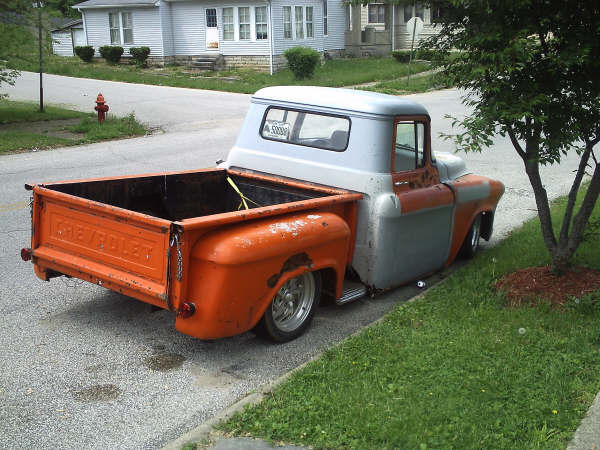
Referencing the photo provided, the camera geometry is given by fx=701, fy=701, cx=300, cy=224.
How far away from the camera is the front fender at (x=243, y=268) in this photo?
4.63 meters

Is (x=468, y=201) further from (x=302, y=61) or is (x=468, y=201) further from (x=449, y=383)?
(x=302, y=61)

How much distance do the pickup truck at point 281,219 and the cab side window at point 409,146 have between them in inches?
0.6

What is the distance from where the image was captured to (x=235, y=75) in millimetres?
30828

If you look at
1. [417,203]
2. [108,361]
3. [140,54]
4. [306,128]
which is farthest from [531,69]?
[140,54]

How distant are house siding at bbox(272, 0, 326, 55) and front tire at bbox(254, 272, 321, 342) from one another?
92.2 ft

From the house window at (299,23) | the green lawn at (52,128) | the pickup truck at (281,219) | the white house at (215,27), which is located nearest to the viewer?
the pickup truck at (281,219)

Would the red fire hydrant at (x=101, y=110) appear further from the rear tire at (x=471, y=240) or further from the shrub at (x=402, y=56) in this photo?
the shrub at (x=402, y=56)

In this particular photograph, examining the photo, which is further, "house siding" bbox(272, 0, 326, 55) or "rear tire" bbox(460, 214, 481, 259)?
"house siding" bbox(272, 0, 326, 55)

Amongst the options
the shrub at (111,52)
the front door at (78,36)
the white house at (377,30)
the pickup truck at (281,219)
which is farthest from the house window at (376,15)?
the pickup truck at (281,219)

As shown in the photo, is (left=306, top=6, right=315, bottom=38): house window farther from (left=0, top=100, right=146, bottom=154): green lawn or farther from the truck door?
the truck door

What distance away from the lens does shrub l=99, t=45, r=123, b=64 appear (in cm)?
3500

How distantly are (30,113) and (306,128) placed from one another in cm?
1453

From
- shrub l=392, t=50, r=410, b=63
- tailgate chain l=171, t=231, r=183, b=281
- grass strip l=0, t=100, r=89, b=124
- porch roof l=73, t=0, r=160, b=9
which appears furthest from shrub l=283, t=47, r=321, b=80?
tailgate chain l=171, t=231, r=183, b=281

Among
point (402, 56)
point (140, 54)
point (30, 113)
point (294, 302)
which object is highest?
point (140, 54)
